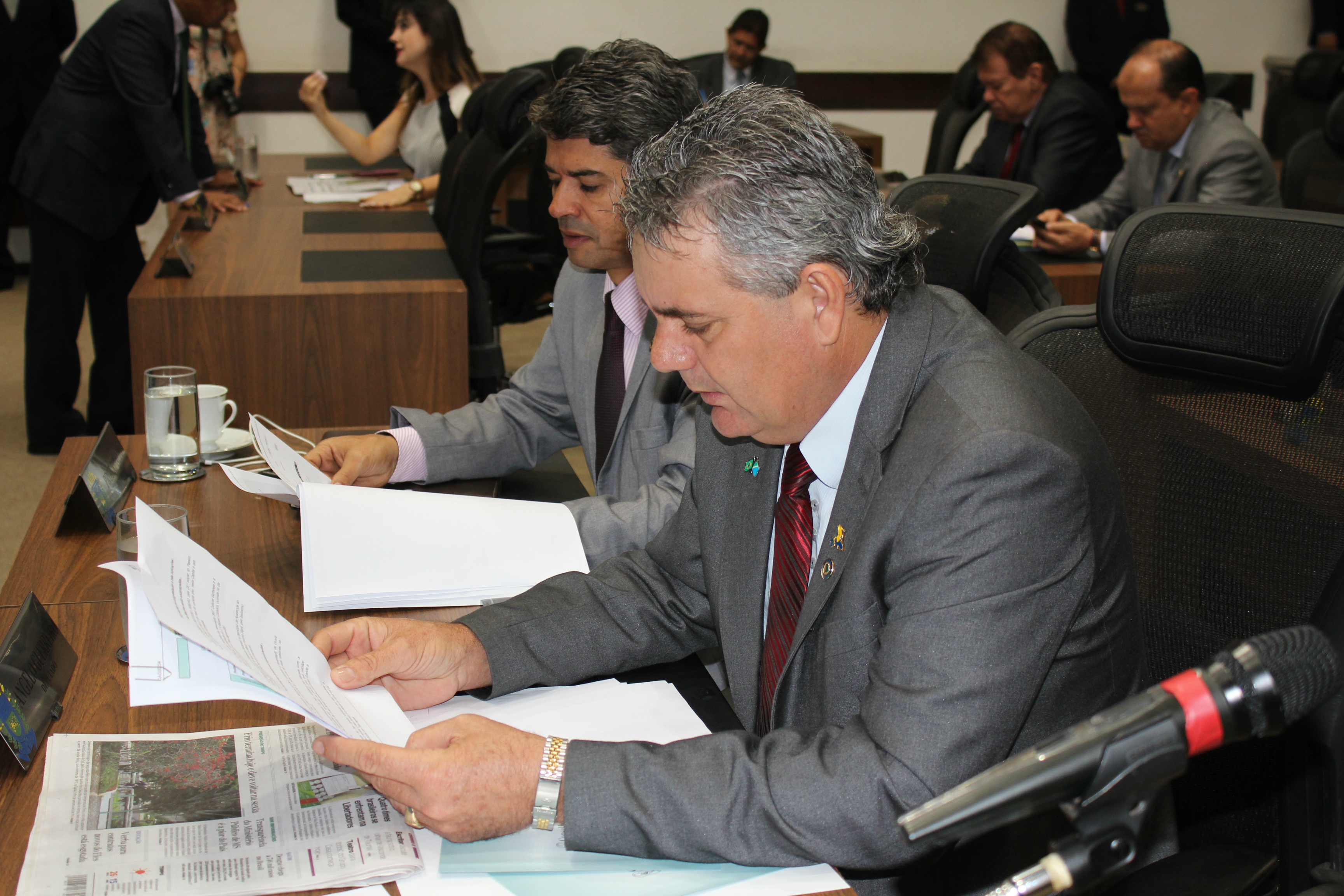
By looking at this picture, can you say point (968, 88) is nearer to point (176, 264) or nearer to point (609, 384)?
point (176, 264)

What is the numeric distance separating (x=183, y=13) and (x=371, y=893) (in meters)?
3.18

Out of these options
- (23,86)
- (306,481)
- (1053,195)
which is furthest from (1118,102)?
(306,481)

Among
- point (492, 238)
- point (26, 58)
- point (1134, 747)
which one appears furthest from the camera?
point (26, 58)

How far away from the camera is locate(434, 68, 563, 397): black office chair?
3252mm

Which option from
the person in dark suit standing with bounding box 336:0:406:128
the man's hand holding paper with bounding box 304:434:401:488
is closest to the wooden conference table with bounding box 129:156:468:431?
the man's hand holding paper with bounding box 304:434:401:488

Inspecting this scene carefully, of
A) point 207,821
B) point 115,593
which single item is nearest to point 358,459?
point 115,593

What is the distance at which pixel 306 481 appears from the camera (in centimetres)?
147

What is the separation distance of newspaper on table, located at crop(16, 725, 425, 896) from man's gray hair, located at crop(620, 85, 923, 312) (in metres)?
0.53

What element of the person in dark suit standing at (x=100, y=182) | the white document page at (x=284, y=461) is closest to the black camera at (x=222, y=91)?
the person in dark suit standing at (x=100, y=182)

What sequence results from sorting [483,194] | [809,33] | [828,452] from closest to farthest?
[828,452]
[483,194]
[809,33]

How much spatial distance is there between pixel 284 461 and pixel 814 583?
745 mm

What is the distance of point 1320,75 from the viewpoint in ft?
15.3

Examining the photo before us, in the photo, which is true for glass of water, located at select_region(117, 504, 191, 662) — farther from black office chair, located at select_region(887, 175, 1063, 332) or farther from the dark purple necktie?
black office chair, located at select_region(887, 175, 1063, 332)

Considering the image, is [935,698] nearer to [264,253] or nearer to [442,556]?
[442,556]
